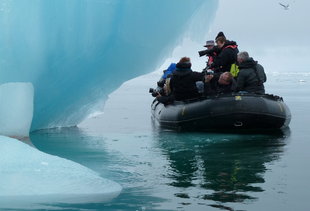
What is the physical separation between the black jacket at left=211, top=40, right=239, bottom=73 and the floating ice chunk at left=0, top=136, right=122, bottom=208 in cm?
636

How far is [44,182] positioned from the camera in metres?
6.49

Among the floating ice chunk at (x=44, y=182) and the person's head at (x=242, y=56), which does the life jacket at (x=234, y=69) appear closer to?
the person's head at (x=242, y=56)

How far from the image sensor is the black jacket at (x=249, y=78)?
1234cm

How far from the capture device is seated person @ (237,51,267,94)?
40.4 ft

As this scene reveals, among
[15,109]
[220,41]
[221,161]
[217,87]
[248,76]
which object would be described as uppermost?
[220,41]

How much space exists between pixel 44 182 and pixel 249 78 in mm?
6891

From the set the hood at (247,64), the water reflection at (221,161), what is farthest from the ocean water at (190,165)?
the hood at (247,64)

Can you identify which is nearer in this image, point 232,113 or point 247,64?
point 232,113

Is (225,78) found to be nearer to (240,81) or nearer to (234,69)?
(240,81)

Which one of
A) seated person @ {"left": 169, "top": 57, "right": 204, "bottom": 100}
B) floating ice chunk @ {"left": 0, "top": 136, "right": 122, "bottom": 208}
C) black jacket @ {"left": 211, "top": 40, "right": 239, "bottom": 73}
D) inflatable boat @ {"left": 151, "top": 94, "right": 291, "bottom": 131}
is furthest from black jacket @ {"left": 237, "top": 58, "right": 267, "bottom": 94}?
floating ice chunk @ {"left": 0, "top": 136, "right": 122, "bottom": 208}

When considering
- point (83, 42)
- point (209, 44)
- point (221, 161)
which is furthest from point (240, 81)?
point (221, 161)

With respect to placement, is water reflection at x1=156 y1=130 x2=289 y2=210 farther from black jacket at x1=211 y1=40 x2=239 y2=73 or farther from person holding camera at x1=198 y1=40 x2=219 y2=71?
person holding camera at x1=198 y1=40 x2=219 y2=71

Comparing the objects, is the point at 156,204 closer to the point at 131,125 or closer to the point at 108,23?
the point at 108,23

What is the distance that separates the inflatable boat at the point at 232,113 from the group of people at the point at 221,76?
1.05 feet
